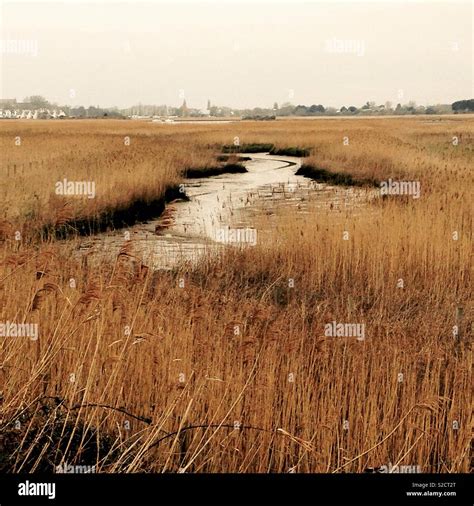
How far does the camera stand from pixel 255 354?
4559mm

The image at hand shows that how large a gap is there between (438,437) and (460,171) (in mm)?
10307

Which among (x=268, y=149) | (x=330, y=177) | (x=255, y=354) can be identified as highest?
(x=268, y=149)

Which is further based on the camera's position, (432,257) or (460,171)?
(460,171)

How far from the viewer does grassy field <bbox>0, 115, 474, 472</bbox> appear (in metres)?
3.67

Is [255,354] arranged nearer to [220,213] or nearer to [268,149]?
[220,213]

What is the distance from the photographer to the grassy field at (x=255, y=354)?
12.1 feet

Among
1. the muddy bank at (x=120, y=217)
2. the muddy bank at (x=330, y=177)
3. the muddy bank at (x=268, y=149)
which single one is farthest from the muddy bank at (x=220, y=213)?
the muddy bank at (x=268, y=149)

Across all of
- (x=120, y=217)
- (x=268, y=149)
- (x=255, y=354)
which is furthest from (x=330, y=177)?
(x=255, y=354)

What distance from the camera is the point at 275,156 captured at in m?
26.0

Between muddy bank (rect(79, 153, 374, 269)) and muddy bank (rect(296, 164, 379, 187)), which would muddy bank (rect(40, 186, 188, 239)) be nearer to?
muddy bank (rect(79, 153, 374, 269))

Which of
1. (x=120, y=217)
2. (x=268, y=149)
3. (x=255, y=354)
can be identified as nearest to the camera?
(x=255, y=354)

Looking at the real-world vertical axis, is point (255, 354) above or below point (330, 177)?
below
